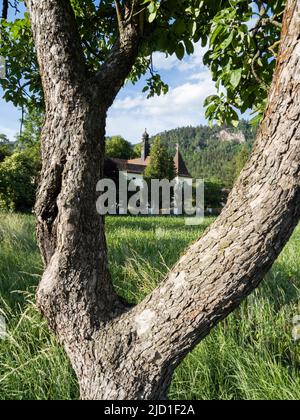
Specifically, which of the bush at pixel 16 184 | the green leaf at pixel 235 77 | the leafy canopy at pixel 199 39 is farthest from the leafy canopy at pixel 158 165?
the green leaf at pixel 235 77

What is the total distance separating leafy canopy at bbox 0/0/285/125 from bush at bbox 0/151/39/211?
16.3 metres

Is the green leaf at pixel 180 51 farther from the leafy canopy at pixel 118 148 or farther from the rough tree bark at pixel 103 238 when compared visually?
the leafy canopy at pixel 118 148

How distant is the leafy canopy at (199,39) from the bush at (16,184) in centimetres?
1631

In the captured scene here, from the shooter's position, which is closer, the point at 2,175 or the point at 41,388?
the point at 41,388

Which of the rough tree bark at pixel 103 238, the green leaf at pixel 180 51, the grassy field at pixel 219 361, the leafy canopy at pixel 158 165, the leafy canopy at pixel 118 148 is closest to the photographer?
the rough tree bark at pixel 103 238

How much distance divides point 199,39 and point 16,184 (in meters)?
19.0

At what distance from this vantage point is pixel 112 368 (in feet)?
6.01

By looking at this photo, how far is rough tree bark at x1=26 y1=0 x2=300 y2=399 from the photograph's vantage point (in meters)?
1.43

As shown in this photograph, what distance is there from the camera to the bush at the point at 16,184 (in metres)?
19.7

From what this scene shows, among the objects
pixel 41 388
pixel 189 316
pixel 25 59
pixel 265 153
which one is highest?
pixel 25 59
